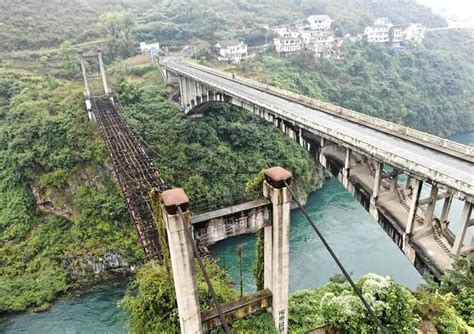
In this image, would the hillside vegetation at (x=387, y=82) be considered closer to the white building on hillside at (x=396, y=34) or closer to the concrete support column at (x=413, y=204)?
the white building on hillside at (x=396, y=34)

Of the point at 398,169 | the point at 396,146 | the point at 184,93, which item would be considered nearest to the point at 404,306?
the point at 398,169

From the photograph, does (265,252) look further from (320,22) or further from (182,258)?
(320,22)

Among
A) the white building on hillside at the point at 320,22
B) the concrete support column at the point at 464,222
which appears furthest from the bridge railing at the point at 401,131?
the white building on hillside at the point at 320,22

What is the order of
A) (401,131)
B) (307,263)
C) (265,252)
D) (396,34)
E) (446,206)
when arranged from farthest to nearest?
(396,34)
(307,263)
(401,131)
(446,206)
(265,252)

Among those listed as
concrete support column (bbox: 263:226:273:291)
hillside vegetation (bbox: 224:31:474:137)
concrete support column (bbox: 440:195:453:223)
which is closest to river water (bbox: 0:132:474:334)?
concrete support column (bbox: 440:195:453:223)

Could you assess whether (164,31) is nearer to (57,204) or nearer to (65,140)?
(65,140)

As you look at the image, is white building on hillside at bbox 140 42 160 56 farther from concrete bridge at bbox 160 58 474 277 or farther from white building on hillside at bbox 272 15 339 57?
concrete bridge at bbox 160 58 474 277

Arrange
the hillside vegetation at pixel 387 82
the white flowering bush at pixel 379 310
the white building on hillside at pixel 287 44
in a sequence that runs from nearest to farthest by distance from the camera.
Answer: the white flowering bush at pixel 379 310
the hillside vegetation at pixel 387 82
the white building on hillside at pixel 287 44
